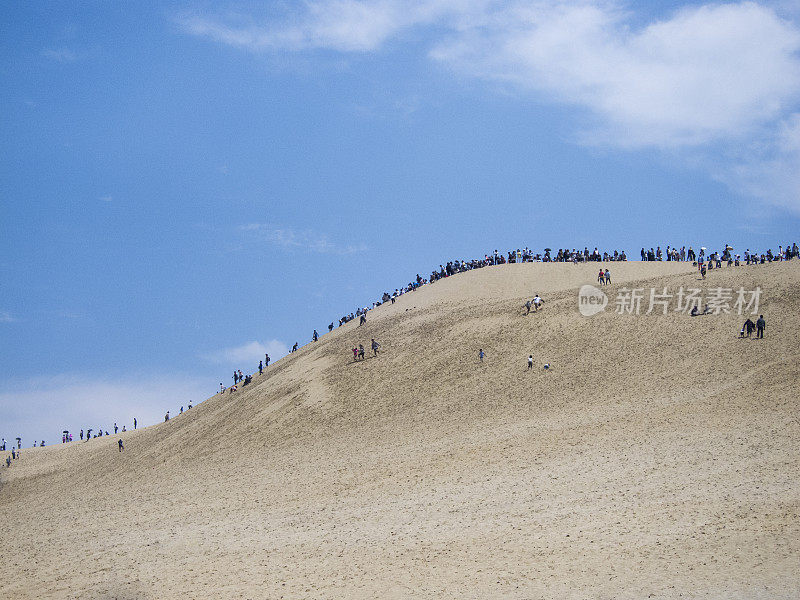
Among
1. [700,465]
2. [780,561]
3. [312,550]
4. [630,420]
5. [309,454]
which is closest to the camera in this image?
[780,561]

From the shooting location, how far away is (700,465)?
26.0 m

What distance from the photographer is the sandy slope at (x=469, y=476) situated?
20406 millimetres

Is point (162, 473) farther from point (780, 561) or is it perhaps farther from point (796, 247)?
point (796, 247)

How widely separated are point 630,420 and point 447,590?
15.7m

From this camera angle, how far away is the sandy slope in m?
20.4

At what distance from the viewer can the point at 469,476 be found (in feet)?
96.5

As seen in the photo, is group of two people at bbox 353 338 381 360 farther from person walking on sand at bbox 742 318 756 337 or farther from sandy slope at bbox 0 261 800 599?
person walking on sand at bbox 742 318 756 337

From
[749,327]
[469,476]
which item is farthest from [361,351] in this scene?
[749,327]

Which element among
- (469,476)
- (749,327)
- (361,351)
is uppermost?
(361,351)

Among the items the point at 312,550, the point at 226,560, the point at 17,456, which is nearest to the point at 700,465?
the point at 312,550

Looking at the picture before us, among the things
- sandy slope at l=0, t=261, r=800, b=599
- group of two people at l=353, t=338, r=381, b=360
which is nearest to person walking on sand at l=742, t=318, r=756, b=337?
sandy slope at l=0, t=261, r=800, b=599

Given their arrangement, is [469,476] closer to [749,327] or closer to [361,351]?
[749,327]

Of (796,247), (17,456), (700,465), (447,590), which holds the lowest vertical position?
(447,590)

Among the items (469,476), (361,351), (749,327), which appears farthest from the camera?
(361,351)
